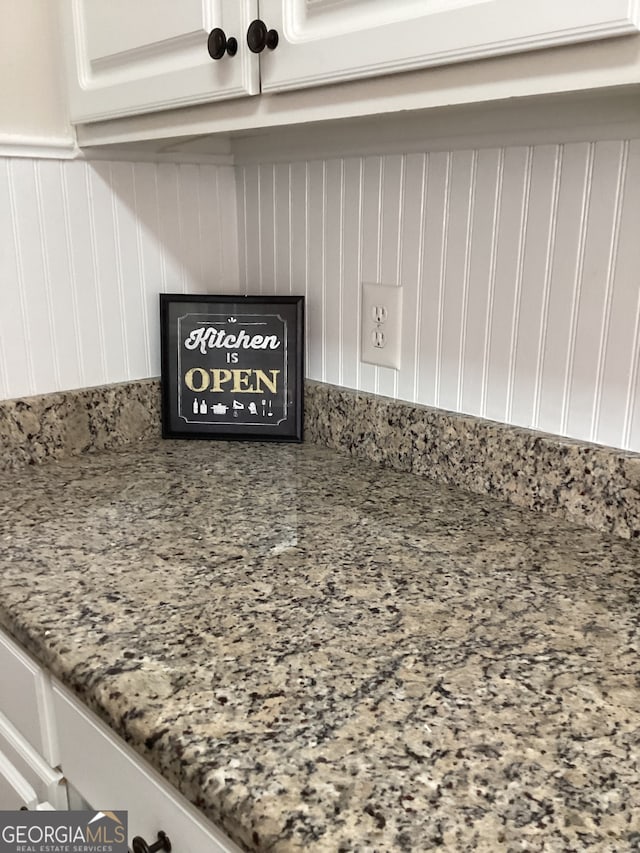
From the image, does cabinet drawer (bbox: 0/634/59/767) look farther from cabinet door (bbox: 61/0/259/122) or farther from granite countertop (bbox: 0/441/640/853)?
cabinet door (bbox: 61/0/259/122)

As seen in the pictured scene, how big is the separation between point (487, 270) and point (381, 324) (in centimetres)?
21

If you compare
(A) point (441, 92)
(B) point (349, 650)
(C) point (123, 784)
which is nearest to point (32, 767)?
(C) point (123, 784)

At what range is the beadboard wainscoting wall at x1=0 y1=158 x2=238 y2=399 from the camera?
1.15m

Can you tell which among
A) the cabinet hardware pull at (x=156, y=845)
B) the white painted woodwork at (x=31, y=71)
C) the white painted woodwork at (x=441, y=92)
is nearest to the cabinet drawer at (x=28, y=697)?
the cabinet hardware pull at (x=156, y=845)

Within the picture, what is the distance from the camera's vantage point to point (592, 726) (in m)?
0.58

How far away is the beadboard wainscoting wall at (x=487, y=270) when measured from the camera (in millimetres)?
896

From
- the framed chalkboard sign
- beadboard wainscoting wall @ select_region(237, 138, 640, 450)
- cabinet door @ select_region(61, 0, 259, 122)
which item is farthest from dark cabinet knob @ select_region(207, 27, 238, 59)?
the framed chalkboard sign

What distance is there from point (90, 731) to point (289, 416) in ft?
2.21

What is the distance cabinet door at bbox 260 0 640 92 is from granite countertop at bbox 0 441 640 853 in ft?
1.67

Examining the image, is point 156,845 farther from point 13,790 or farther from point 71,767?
point 13,790

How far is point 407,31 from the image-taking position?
66cm

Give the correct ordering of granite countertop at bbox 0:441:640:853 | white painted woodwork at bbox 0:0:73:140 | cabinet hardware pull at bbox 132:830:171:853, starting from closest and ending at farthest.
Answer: granite countertop at bbox 0:441:640:853 < cabinet hardware pull at bbox 132:830:171:853 < white painted woodwork at bbox 0:0:73:140

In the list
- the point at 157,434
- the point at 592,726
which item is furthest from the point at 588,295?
the point at 157,434

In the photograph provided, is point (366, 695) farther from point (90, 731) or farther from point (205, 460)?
point (205, 460)
